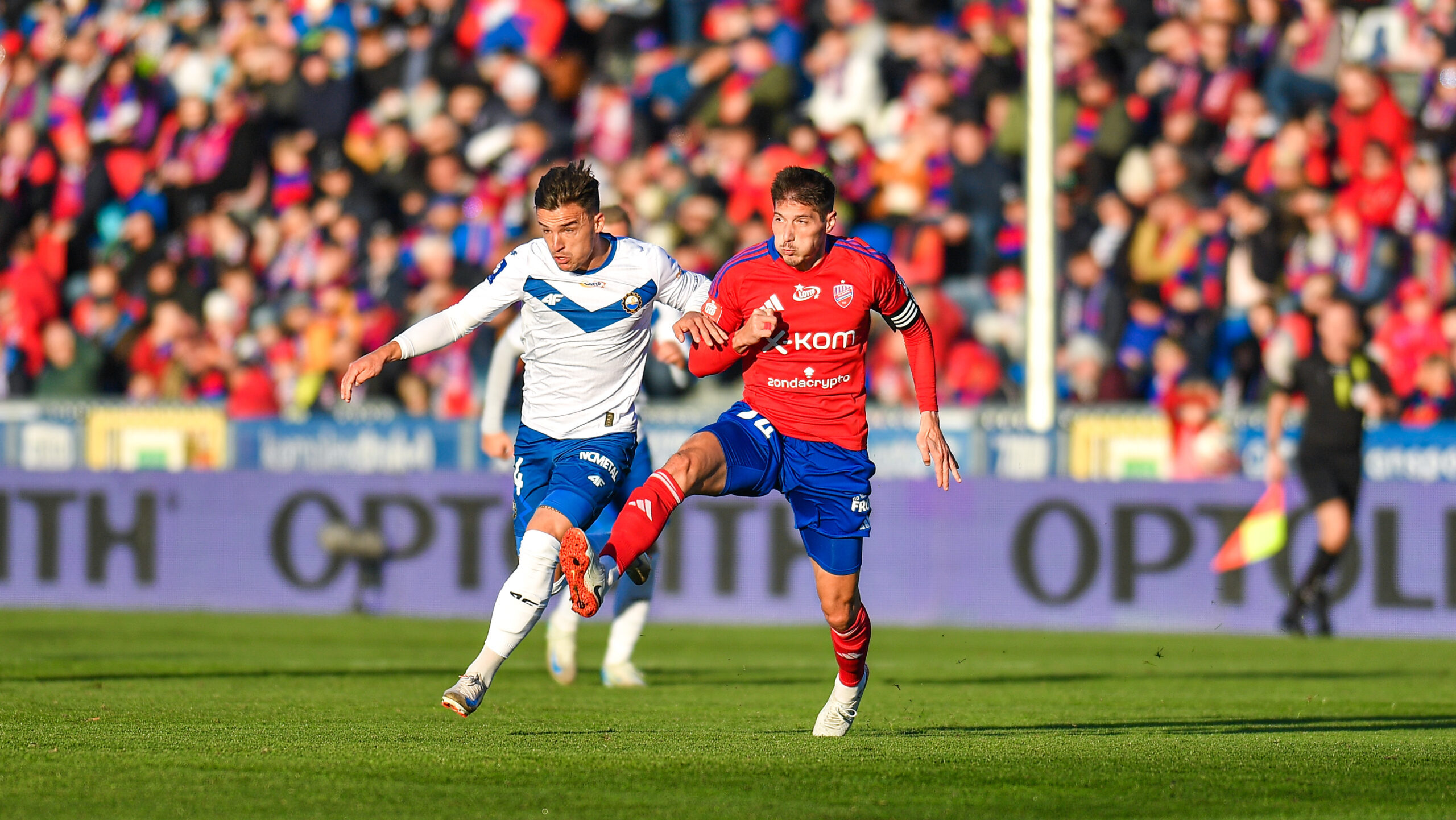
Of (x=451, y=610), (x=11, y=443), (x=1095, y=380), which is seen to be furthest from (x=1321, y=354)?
(x=11, y=443)

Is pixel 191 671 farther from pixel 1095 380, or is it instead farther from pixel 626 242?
pixel 1095 380

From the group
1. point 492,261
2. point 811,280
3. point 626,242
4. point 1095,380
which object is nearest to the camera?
point 811,280

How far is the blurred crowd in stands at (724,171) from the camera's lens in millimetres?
17266

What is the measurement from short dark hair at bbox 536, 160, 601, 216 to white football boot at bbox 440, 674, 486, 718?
1.80 metres

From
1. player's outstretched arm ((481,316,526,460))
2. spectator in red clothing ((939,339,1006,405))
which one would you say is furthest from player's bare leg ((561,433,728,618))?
spectator in red clothing ((939,339,1006,405))

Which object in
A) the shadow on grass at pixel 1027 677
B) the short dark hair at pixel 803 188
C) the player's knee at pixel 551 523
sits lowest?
the shadow on grass at pixel 1027 677

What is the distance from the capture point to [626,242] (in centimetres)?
868

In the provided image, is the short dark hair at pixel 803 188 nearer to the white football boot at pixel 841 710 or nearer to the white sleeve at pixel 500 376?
the white football boot at pixel 841 710

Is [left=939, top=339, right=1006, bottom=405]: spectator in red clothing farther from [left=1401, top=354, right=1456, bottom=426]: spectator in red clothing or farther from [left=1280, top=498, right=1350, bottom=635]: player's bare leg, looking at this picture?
[left=1401, top=354, right=1456, bottom=426]: spectator in red clothing

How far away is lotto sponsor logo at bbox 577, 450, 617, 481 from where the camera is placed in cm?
852

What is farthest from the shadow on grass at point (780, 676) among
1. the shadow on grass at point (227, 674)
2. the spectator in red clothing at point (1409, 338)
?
the spectator in red clothing at point (1409, 338)

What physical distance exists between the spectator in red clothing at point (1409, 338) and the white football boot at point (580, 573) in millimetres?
10403

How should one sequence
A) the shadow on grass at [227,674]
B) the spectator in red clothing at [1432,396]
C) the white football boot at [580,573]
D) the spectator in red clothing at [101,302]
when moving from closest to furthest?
the white football boot at [580,573], the shadow on grass at [227,674], the spectator in red clothing at [1432,396], the spectator in red clothing at [101,302]

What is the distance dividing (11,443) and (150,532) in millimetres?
2403
